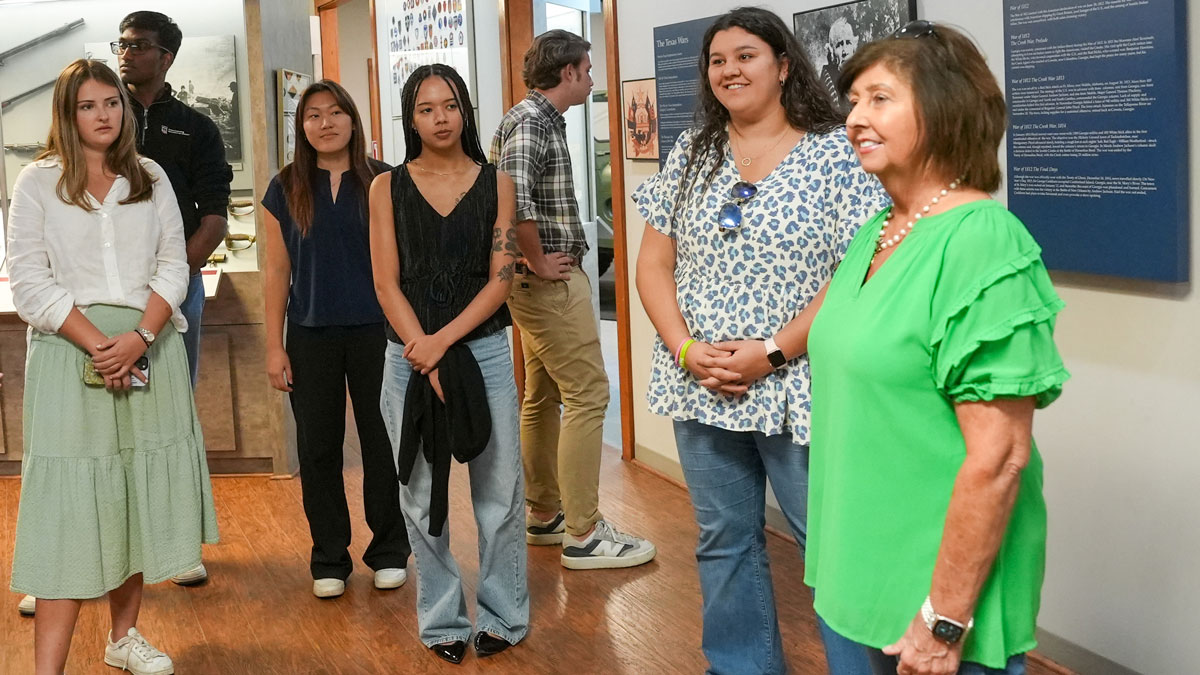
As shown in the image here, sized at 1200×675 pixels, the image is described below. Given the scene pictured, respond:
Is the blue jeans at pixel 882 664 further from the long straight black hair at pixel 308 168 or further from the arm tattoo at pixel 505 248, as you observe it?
the long straight black hair at pixel 308 168

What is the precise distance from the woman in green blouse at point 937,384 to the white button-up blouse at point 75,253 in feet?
6.70

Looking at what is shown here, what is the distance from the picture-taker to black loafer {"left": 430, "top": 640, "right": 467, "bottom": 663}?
332 cm

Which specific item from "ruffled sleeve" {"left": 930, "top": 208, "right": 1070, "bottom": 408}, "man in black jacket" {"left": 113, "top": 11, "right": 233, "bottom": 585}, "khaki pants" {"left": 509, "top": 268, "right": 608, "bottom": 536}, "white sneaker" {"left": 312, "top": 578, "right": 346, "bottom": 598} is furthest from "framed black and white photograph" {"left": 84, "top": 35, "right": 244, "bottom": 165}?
"ruffled sleeve" {"left": 930, "top": 208, "right": 1070, "bottom": 408}

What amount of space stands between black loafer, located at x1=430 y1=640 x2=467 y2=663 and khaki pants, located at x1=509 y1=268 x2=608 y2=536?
806 mm

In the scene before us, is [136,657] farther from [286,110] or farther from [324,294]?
[286,110]

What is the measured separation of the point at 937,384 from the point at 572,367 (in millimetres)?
2486

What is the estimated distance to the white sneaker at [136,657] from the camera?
3.29 metres

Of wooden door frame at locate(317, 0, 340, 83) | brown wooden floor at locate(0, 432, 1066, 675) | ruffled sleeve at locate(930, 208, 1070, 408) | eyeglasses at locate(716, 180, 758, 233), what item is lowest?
brown wooden floor at locate(0, 432, 1066, 675)

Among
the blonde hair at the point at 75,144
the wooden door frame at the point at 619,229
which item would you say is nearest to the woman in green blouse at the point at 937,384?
the blonde hair at the point at 75,144

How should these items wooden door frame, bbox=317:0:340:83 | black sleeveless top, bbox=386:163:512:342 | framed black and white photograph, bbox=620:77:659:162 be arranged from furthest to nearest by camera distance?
wooden door frame, bbox=317:0:340:83, framed black and white photograph, bbox=620:77:659:162, black sleeveless top, bbox=386:163:512:342

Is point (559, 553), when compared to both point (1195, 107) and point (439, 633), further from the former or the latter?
point (1195, 107)

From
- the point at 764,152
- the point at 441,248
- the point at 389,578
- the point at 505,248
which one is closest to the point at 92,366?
the point at 441,248

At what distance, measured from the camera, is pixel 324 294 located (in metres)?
3.66

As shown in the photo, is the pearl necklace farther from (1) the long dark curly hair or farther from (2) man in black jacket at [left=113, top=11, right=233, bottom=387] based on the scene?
(2) man in black jacket at [left=113, top=11, right=233, bottom=387]
